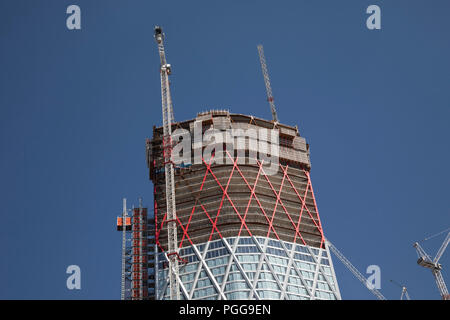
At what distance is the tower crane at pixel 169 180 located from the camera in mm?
155087

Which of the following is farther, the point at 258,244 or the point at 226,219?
the point at 226,219

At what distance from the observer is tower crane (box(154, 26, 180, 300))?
155 metres

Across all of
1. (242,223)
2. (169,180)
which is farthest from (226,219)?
(169,180)

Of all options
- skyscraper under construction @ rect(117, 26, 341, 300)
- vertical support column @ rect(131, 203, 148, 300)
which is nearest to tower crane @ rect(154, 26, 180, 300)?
skyscraper under construction @ rect(117, 26, 341, 300)

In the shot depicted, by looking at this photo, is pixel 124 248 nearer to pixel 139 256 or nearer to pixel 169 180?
pixel 139 256

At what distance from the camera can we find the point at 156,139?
19425 cm

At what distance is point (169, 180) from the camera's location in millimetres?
176625

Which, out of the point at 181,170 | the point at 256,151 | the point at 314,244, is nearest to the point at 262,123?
the point at 256,151

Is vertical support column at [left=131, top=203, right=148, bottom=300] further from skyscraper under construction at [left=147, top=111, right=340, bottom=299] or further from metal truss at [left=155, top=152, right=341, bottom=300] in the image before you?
metal truss at [left=155, top=152, right=341, bottom=300]

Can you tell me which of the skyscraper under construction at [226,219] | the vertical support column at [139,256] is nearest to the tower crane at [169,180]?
the skyscraper under construction at [226,219]

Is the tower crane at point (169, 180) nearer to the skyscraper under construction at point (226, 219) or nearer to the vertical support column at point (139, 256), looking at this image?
the skyscraper under construction at point (226, 219)
